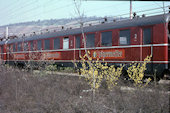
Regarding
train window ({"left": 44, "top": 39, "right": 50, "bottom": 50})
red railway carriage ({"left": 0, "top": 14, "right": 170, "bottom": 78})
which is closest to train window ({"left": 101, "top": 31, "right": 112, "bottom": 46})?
red railway carriage ({"left": 0, "top": 14, "right": 170, "bottom": 78})

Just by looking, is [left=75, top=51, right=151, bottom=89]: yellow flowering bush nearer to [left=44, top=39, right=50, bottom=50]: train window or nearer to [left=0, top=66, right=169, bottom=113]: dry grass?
[left=0, top=66, right=169, bottom=113]: dry grass

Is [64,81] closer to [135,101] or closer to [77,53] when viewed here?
[77,53]

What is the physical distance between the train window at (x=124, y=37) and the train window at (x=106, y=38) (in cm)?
66

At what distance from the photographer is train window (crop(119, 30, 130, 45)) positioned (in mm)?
10652

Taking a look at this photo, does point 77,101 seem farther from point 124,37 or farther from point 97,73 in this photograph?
point 124,37

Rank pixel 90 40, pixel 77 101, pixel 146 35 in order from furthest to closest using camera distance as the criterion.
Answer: pixel 90 40, pixel 146 35, pixel 77 101

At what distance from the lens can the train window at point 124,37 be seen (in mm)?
10652

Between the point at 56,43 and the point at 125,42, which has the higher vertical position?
the point at 56,43

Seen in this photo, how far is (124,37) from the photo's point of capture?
35.4ft

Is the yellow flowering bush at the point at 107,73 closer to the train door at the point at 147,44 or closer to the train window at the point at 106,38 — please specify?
the train door at the point at 147,44

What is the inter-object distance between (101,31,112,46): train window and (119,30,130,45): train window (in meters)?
0.66

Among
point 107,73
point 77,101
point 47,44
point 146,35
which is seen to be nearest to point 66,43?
point 47,44

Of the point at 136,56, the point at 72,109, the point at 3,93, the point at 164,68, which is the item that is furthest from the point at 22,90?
the point at 164,68

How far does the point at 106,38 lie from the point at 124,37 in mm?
1181
